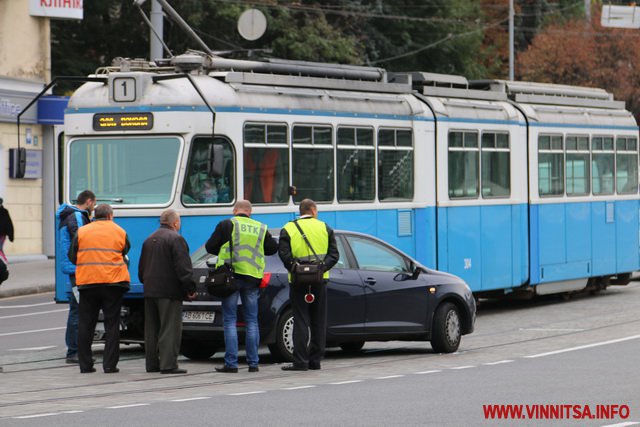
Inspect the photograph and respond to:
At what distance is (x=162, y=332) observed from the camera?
15.1m

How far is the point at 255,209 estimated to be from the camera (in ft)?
60.2

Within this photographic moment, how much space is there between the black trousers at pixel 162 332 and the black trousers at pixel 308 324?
1.16 m

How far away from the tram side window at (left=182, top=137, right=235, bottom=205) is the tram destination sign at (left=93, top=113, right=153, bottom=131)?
0.62 metres

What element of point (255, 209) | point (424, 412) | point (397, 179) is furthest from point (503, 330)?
point (424, 412)

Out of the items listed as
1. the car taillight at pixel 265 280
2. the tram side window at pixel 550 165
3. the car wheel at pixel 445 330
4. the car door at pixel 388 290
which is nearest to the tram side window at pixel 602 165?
the tram side window at pixel 550 165

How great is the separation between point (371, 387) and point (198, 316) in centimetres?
299

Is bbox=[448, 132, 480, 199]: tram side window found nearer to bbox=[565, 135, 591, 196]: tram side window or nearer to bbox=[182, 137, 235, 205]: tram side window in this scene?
bbox=[565, 135, 591, 196]: tram side window

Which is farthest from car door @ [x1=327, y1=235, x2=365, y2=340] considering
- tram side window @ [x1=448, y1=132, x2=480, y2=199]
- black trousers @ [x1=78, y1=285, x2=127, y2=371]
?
tram side window @ [x1=448, y1=132, x2=480, y2=199]

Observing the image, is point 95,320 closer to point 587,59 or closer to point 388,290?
point 388,290

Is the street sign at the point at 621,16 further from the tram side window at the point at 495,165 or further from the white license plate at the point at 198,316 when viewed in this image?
the white license plate at the point at 198,316

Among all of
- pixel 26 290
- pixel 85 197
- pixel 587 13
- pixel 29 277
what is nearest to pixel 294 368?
pixel 85 197

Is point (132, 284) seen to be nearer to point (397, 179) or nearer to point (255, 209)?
point (255, 209)

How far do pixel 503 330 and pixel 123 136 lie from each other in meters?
5.97

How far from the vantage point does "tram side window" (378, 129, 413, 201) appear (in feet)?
68.0
